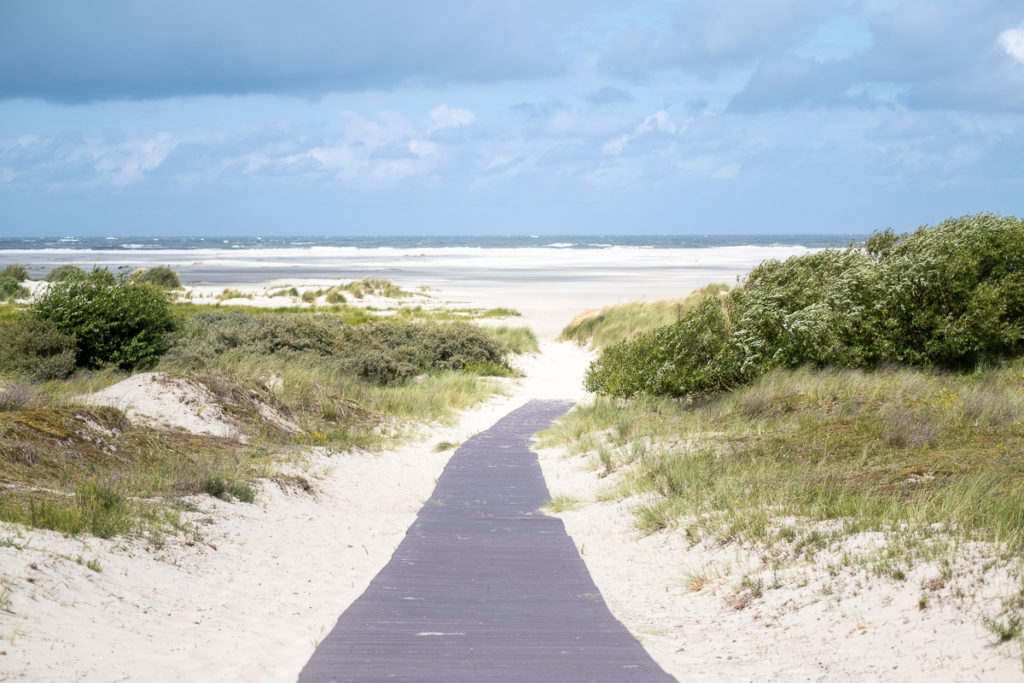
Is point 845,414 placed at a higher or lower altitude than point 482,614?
higher

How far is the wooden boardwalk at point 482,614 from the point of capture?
548cm

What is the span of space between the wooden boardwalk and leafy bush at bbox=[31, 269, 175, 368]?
45.3 ft

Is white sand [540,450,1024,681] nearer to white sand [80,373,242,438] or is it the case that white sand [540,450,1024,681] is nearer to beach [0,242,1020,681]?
beach [0,242,1020,681]

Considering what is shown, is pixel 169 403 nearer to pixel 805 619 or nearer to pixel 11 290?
pixel 805 619

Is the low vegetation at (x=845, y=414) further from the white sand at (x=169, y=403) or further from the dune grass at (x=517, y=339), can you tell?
the dune grass at (x=517, y=339)

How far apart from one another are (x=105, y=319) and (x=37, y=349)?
1.76m

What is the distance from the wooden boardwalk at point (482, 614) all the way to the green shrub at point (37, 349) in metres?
12.6

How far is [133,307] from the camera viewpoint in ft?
72.4

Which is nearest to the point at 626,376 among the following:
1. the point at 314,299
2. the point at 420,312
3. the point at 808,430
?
the point at 808,430

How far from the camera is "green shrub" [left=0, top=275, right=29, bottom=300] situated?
45.2 m

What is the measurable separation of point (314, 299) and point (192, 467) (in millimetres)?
42094

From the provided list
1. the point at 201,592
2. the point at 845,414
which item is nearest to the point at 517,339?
the point at 845,414

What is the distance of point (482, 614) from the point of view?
21.6 ft

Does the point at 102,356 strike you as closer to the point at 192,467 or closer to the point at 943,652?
the point at 192,467
